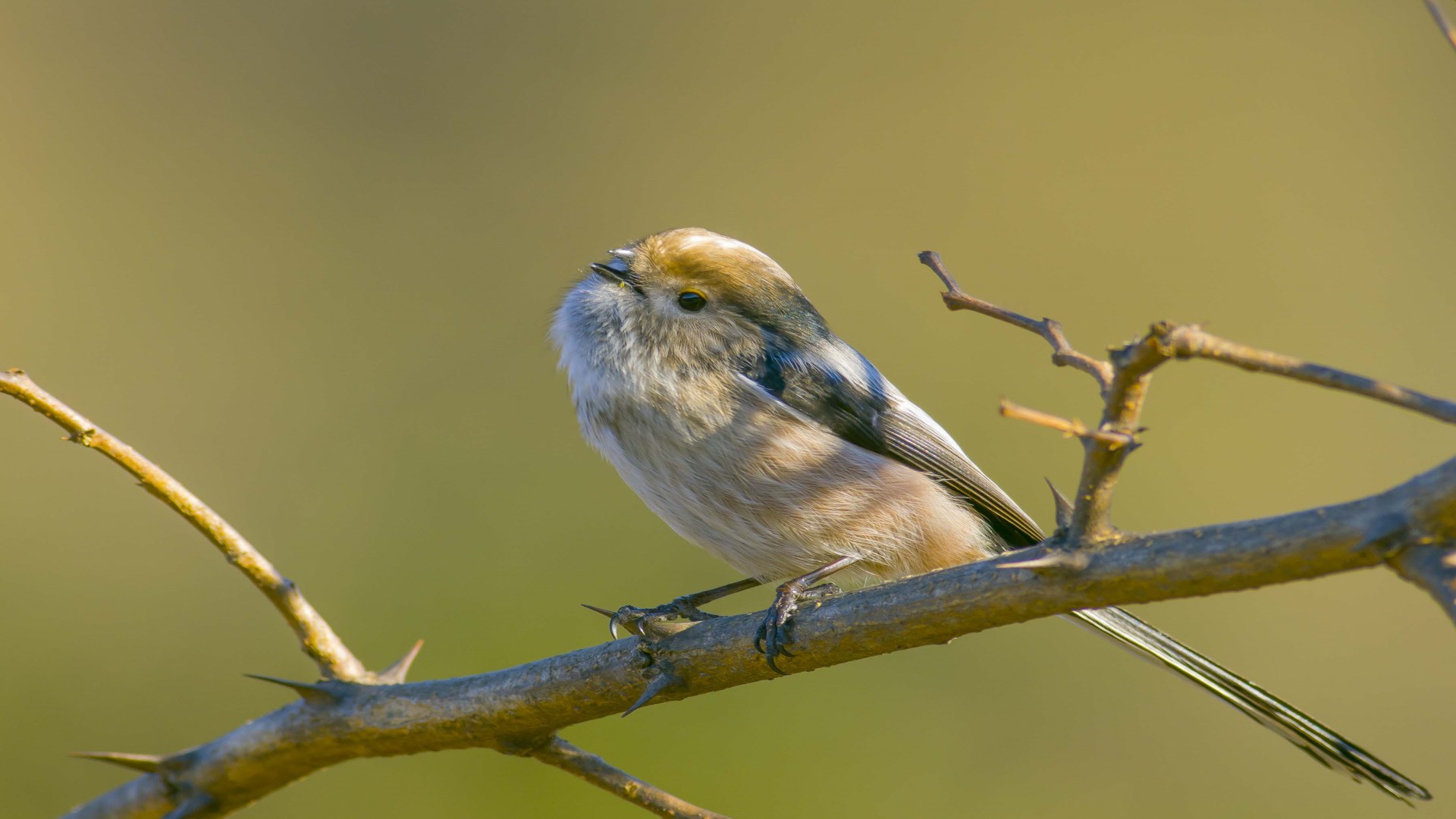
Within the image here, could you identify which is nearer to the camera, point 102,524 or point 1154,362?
point 1154,362

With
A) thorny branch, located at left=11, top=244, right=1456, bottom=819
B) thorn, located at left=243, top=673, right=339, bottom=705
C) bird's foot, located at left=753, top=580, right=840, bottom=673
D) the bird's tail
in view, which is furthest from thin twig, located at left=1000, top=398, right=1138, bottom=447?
thorn, located at left=243, top=673, right=339, bottom=705

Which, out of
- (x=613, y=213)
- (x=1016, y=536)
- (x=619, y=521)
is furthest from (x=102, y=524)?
(x=1016, y=536)

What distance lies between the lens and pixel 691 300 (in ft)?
7.28

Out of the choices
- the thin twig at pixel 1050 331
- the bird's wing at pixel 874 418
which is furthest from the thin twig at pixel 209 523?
the thin twig at pixel 1050 331

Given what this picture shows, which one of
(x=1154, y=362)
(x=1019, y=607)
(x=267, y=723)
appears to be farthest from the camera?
(x=267, y=723)

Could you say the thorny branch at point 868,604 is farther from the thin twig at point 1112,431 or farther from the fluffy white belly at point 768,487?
the fluffy white belly at point 768,487

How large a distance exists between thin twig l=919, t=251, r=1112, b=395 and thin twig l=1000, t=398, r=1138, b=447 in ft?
0.17

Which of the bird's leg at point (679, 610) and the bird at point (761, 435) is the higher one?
the bird at point (761, 435)

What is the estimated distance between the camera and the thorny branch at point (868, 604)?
97 centimetres

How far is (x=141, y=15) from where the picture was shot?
13.5 feet

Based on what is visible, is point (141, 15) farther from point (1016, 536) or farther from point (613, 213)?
point (1016, 536)

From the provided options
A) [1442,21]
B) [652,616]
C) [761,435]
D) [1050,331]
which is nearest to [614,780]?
[652,616]

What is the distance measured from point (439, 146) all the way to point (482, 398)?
102 cm

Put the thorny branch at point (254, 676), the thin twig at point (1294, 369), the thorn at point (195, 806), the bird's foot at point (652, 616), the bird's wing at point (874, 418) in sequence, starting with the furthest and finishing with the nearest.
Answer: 1. the bird's wing at point (874, 418)
2. the thorn at point (195, 806)
3. the bird's foot at point (652, 616)
4. the thorny branch at point (254, 676)
5. the thin twig at point (1294, 369)
